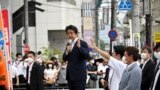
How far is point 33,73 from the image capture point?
16.7 metres

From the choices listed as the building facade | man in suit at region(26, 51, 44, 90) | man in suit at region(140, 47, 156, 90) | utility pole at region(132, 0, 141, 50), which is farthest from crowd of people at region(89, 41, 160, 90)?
the building facade

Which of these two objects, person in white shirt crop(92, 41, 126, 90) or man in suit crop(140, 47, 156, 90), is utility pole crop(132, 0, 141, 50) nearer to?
man in suit crop(140, 47, 156, 90)

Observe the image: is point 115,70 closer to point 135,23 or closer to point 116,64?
point 116,64

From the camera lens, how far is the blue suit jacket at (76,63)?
34.7 ft

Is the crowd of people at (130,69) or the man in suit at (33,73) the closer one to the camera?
the crowd of people at (130,69)

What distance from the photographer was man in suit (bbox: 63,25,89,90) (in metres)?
10.5

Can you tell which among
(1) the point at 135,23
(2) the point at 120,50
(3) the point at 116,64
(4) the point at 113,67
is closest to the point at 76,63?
(2) the point at 120,50

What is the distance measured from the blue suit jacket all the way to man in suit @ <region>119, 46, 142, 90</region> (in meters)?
2.15

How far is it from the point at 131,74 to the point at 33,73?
28.7 ft

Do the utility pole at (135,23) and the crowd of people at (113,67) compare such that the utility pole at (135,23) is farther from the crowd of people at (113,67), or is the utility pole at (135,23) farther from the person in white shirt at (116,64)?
the person in white shirt at (116,64)

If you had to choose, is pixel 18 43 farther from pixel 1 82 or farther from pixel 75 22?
pixel 1 82

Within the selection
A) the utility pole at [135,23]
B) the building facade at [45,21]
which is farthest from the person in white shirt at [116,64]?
the building facade at [45,21]

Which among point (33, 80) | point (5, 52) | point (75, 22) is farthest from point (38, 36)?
point (5, 52)

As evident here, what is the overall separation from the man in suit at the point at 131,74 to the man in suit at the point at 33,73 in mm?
8260
